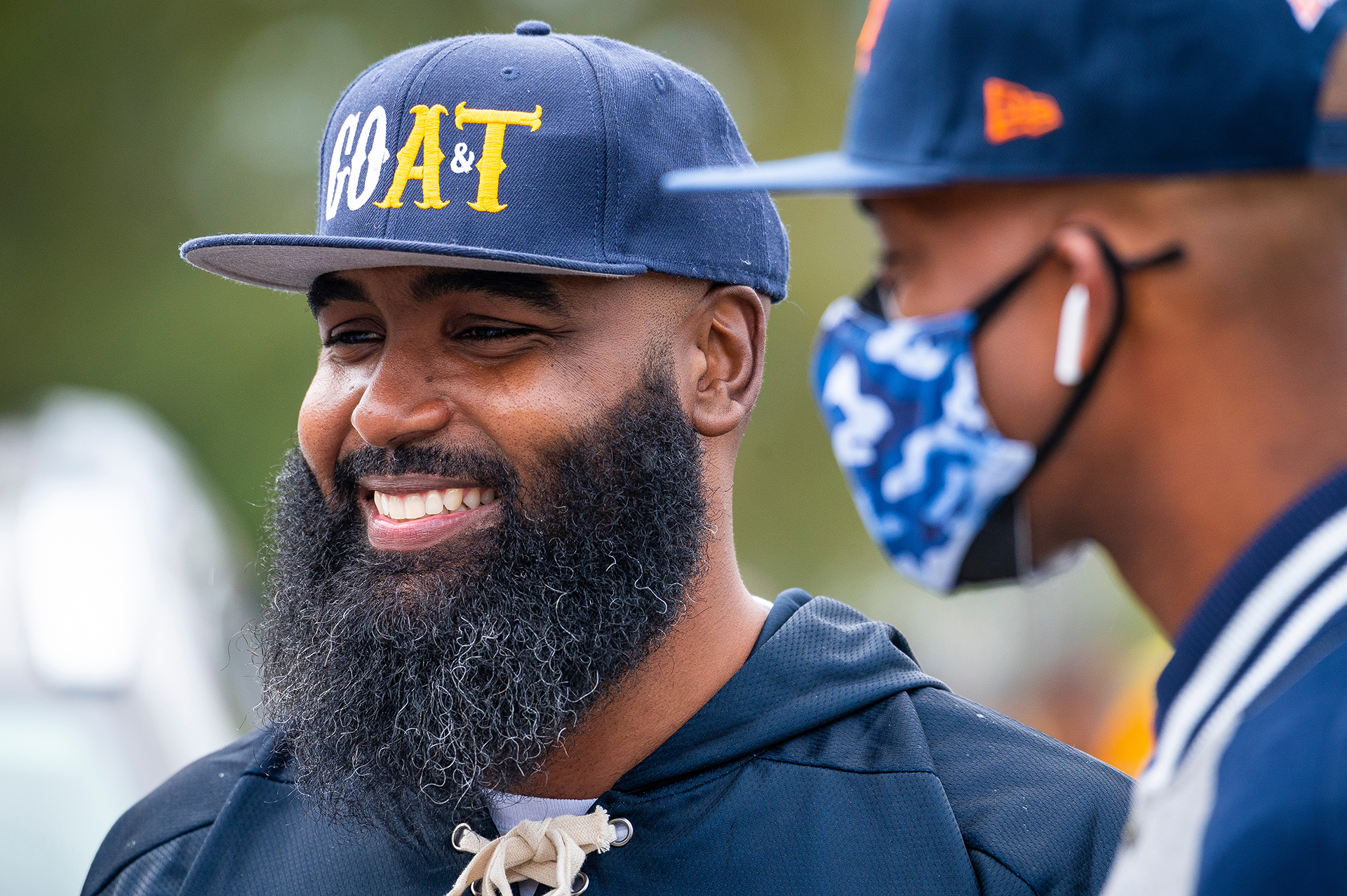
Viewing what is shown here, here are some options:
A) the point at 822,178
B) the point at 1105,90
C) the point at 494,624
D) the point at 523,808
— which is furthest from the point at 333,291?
the point at 1105,90

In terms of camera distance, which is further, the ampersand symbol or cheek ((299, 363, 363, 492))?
cheek ((299, 363, 363, 492))

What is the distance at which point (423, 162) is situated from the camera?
2.50 meters

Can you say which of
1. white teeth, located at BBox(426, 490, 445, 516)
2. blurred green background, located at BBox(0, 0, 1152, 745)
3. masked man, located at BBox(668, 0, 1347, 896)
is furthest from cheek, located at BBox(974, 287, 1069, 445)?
blurred green background, located at BBox(0, 0, 1152, 745)

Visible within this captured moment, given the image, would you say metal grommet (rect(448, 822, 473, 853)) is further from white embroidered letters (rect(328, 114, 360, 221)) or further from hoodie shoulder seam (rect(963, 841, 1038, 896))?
white embroidered letters (rect(328, 114, 360, 221))

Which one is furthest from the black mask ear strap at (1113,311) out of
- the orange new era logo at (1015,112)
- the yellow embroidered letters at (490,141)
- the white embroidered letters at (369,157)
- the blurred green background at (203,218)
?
the blurred green background at (203,218)

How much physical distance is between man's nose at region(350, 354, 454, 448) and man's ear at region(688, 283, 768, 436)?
1.74 feet

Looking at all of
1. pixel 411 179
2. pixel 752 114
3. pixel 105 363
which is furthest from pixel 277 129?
pixel 411 179

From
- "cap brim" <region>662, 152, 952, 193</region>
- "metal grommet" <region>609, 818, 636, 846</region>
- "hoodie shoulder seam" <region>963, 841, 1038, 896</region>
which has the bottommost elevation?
"hoodie shoulder seam" <region>963, 841, 1038, 896</region>

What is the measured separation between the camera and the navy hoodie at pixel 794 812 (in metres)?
2.29

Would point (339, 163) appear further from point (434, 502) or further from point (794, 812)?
point (794, 812)

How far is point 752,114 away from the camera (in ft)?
50.6

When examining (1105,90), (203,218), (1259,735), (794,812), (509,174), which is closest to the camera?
(1259,735)

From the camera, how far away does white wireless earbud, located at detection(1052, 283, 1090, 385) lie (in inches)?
58.2

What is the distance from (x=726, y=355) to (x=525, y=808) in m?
0.98
